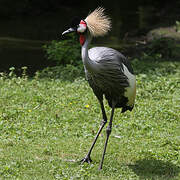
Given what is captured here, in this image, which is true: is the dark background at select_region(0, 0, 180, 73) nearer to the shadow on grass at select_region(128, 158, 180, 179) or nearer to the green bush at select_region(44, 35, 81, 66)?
the green bush at select_region(44, 35, 81, 66)

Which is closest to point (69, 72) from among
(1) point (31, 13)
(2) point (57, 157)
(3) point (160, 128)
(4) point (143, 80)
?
(4) point (143, 80)

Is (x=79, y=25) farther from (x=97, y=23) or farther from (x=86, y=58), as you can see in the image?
(x=86, y=58)

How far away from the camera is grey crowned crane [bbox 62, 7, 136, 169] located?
16.5 ft

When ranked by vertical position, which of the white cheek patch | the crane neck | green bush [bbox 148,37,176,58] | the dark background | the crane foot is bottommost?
the dark background

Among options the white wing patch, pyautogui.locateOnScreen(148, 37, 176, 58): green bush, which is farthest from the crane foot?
pyautogui.locateOnScreen(148, 37, 176, 58): green bush

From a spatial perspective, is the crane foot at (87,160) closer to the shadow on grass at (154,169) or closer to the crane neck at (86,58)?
the shadow on grass at (154,169)

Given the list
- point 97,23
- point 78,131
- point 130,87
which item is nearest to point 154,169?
point 130,87

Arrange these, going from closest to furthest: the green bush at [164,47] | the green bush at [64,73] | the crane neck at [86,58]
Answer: the crane neck at [86,58] < the green bush at [64,73] < the green bush at [164,47]

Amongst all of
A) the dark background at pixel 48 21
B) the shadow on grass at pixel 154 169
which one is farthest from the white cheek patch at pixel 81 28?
the dark background at pixel 48 21

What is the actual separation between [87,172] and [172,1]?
70.3 feet

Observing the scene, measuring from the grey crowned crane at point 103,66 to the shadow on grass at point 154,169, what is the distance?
1.79 feet

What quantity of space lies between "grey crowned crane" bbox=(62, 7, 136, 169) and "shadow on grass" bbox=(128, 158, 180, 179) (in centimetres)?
54

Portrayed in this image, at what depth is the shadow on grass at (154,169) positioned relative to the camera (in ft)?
17.5

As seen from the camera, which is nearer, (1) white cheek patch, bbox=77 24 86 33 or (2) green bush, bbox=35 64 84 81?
(1) white cheek patch, bbox=77 24 86 33
